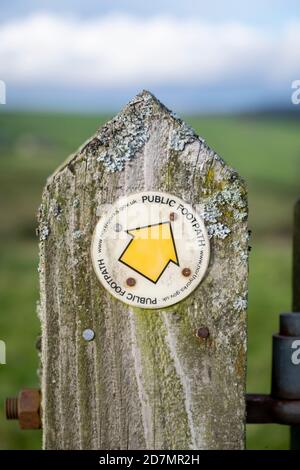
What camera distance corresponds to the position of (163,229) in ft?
5.65

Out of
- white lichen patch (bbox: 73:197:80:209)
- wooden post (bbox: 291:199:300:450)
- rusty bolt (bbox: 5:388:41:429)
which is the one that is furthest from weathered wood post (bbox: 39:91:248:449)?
wooden post (bbox: 291:199:300:450)

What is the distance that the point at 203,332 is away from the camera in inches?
68.2

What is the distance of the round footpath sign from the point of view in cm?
171

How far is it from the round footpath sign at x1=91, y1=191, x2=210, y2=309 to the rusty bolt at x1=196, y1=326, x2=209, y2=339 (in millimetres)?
85

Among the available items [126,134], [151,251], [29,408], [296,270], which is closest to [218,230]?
[151,251]

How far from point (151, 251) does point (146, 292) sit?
0.31 ft

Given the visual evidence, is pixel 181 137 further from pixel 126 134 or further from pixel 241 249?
pixel 241 249

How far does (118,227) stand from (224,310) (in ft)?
1.01

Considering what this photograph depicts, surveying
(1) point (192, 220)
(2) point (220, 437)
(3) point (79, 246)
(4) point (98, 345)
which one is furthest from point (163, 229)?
(2) point (220, 437)

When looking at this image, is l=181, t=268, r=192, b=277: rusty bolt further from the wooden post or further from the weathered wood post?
the wooden post

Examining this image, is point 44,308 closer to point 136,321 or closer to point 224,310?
point 136,321

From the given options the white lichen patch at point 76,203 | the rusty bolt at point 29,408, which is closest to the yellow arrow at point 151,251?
the white lichen patch at point 76,203

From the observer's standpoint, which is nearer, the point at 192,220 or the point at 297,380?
the point at 192,220
